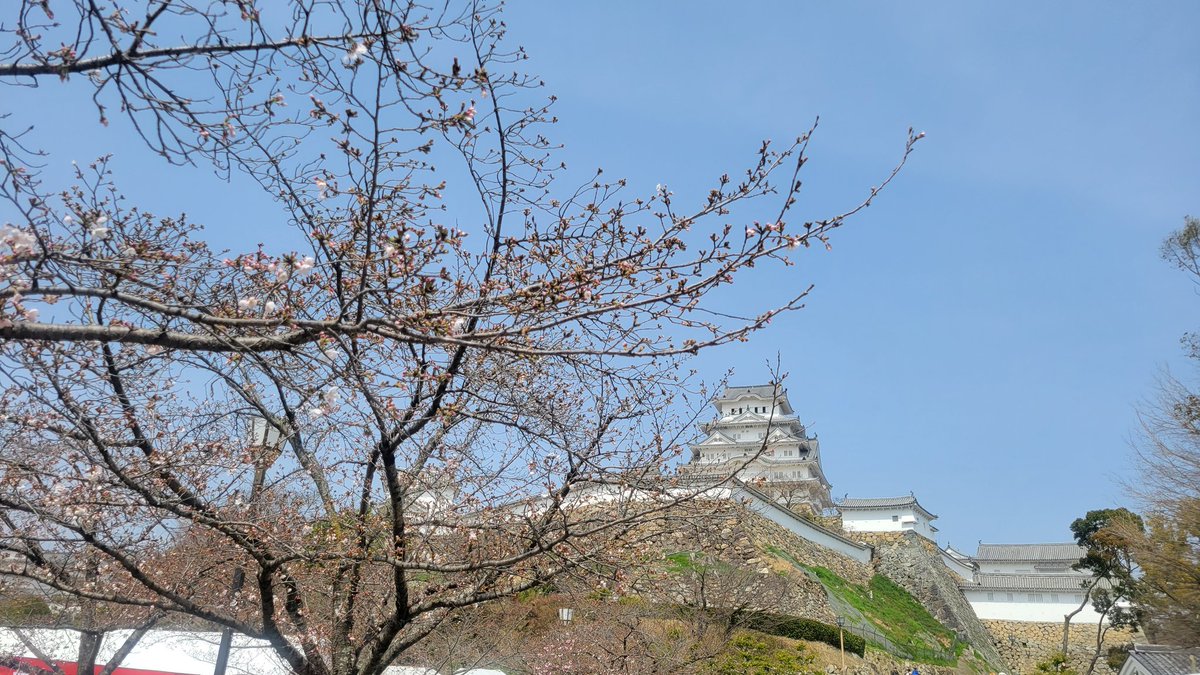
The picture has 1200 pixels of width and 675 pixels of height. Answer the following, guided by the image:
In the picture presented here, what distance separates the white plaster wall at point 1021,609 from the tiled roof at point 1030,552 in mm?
5129

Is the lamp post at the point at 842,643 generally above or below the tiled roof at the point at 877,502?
below

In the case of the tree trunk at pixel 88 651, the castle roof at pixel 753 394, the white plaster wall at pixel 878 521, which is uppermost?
the castle roof at pixel 753 394

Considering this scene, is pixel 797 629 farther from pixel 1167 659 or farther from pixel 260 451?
pixel 260 451

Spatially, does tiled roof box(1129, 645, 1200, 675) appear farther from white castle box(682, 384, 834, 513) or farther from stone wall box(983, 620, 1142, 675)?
stone wall box(983, 620, 1142, 675)

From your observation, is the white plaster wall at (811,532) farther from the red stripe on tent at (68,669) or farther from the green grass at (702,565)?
the red stripe on tent at (68,669)

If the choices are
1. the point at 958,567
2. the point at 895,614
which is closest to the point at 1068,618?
the point at 958,567

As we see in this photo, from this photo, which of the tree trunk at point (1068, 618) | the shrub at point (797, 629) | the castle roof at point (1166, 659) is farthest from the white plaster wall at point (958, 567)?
the shrub at point (797, 629)

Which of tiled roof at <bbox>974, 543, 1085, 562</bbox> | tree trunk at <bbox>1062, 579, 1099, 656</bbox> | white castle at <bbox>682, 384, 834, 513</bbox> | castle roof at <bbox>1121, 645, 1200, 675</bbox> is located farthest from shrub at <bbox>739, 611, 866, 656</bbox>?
tiled roof at <bbox>974, 543, 1085, 562</bbox>

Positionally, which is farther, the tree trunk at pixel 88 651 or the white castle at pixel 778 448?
the white castle at pixel 778 448

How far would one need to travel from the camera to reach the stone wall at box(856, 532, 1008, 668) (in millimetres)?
33812

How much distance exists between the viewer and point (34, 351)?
3.94 metres

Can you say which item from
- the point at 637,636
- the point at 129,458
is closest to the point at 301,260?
the point at 129,458

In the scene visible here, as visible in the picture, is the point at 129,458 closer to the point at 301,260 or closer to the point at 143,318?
the point at 143,318

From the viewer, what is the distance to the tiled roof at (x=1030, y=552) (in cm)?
4291
